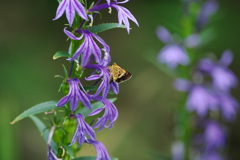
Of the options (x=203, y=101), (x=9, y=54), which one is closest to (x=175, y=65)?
(x=203, y=101)

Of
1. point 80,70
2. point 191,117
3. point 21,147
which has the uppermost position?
point 80,70

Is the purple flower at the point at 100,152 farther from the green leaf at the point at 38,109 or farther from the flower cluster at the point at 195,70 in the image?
the flower cluster at the point at 195,70

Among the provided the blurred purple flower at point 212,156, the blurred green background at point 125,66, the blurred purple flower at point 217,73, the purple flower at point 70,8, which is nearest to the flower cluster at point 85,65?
the purple flower at point 70,8

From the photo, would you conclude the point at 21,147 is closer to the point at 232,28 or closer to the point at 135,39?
the point at 135,39

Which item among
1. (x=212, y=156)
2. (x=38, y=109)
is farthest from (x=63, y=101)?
(x=212, y=156)

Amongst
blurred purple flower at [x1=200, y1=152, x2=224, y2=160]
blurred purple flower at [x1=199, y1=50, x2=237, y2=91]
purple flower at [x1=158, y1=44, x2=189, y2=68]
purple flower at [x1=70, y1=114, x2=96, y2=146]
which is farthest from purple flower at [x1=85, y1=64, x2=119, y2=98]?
blurred purple flower at [x1=200, y1=152, x2=224, y2=160]

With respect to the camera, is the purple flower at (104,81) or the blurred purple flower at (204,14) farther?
the blurred purple flower at (204,14)
